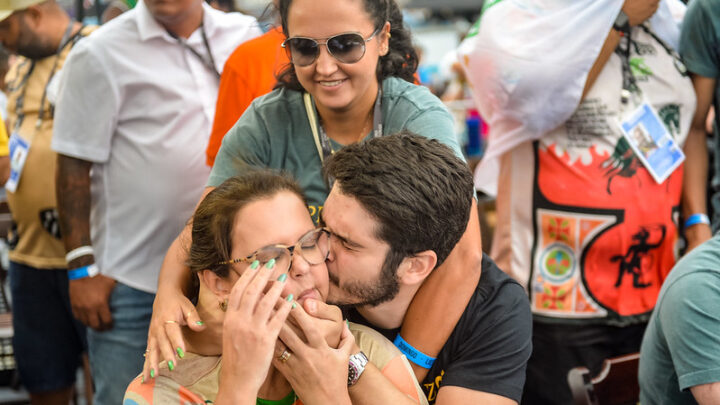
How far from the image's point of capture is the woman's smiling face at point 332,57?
1.79m

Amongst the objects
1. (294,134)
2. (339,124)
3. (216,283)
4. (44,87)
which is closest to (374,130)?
(339,124)

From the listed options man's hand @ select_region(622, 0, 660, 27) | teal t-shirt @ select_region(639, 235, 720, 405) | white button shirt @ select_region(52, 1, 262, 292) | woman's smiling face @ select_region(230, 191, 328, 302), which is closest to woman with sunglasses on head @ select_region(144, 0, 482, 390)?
woman's smiling face @ select_region(230, 191, 328, 302)

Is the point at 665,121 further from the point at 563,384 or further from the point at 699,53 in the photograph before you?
the point at 563,384

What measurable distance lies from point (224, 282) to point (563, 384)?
1403 millimetres

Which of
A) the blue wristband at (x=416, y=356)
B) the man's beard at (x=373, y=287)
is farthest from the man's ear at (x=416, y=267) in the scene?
the blue wristband at (x=416, y=356)

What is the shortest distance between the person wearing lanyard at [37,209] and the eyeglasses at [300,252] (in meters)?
1.57

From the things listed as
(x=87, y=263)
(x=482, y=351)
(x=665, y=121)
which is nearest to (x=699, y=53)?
(x=665, y=121)

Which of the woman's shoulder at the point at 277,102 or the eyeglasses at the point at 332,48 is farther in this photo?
the woman's shoulder at the point at 277,102

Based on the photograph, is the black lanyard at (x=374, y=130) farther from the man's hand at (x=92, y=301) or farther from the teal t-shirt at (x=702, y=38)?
the teal t-shirt at (x=702, y=38)

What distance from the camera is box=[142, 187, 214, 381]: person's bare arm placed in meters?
1.61

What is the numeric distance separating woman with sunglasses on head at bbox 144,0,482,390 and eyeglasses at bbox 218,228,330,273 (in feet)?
0.67

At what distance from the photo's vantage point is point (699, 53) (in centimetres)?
260

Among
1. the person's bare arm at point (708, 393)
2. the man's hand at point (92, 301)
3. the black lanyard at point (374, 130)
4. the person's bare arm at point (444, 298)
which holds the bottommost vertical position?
the man's hand at point (92, 301)

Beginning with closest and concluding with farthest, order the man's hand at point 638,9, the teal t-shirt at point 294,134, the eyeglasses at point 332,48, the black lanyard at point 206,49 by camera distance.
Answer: the eyeglasses at point 332,48, the teal t-shirt at point 294,134, the man's hand at point 638,9, the black lanyard at point 206,49
